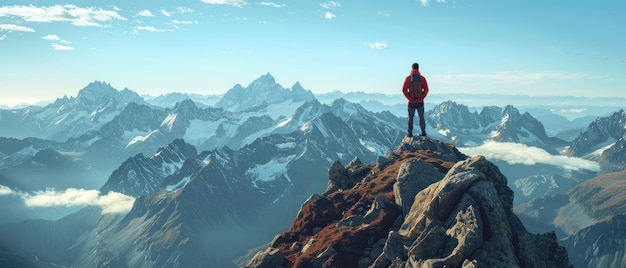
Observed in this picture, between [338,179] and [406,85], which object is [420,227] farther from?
[338,179]

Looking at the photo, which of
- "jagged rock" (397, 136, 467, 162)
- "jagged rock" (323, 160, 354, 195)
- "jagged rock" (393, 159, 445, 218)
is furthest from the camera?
"jagged rock" (397, 136, 467, 162)

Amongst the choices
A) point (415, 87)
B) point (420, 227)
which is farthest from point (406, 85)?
point (420, 227)

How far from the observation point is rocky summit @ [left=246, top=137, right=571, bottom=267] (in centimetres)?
3444

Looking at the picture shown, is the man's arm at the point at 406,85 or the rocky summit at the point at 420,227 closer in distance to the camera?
the rocky summit at the point at 420,227

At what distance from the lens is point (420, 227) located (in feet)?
128

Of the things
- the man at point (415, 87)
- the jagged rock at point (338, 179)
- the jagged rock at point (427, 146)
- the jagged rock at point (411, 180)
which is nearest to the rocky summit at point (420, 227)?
the jagged rock at point (411, 180)

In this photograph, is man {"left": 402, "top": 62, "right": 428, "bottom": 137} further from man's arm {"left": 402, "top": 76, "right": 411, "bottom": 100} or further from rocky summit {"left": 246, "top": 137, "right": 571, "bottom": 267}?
rocky summit {"left": 246, "top": 137, "right": 571, "bottom": 267}

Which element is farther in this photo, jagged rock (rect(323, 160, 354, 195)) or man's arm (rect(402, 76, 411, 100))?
jagged rock (rect(323, 160, 354, 195))

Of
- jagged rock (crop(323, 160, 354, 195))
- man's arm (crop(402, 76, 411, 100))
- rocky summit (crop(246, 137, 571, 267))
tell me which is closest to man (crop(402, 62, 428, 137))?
man's arm (crop(402, 76, 411, 100))

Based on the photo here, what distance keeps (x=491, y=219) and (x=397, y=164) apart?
29.5 m

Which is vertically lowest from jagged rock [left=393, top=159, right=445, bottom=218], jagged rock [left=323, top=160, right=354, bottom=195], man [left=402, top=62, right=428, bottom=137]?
jagged rock [left=323, top=160, right=354, bottom=195]

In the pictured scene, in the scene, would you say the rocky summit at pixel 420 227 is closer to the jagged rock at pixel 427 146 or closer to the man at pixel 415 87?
the man at pixel 415 87

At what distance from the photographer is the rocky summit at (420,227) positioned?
34.4 metres

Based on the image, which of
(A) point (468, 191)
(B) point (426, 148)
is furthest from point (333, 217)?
(B) point (426, 148)
